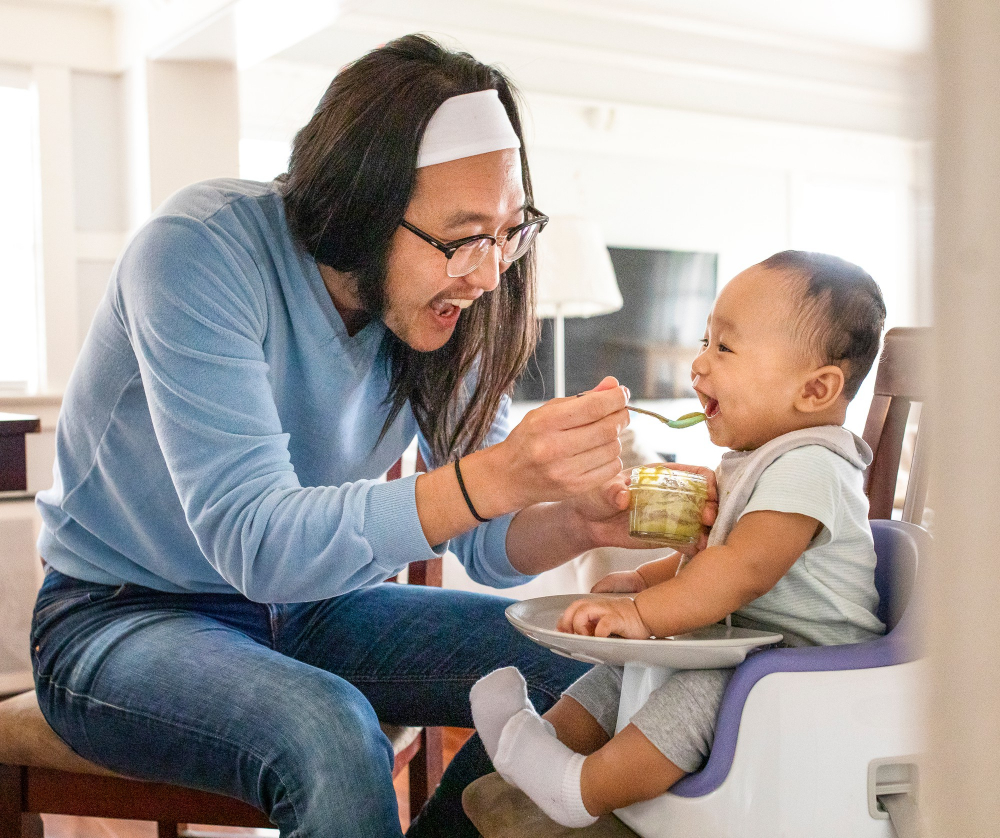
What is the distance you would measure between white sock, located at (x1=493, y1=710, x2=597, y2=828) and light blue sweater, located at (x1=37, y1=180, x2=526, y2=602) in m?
0.20

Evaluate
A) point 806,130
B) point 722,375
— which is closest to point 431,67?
point 722,375

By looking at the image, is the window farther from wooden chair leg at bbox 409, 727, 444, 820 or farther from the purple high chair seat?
the purple high chair seat

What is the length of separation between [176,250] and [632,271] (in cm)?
465

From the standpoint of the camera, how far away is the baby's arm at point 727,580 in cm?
90

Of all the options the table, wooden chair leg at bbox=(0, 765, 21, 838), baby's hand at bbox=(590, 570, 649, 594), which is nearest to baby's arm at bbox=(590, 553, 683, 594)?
baby's hand at bbox=(590, 570, 649, 594)

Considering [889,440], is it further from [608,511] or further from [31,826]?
[31,826]

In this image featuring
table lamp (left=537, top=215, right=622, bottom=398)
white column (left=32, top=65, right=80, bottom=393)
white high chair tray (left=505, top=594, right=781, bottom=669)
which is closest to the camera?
white high chair tray (left=505, top=594, right=781, bottom=669)

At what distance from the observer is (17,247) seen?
3.73 m

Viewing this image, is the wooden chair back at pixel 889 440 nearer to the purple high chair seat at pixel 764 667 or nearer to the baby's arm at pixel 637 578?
the baby's arm at pixel 637 578

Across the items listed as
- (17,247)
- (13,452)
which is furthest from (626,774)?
(17,247)

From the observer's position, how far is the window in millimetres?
3678

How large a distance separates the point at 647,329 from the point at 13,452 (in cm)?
440

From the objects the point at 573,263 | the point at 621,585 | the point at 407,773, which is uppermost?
the point at 573,263

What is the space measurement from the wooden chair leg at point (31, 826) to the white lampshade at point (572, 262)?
3285mm
